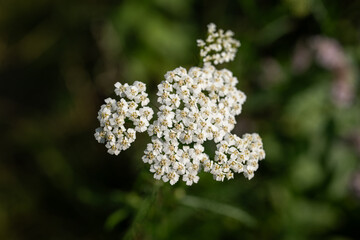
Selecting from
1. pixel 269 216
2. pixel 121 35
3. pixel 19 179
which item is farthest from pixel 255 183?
pixel 19 179

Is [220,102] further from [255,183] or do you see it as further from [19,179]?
[19,179]

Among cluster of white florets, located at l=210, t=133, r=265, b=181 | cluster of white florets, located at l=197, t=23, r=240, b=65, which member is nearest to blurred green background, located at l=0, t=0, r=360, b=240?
cluster of white florets, located at l=197, t=23, r=240, b=65

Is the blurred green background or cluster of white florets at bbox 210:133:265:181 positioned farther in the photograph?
the blurred green background

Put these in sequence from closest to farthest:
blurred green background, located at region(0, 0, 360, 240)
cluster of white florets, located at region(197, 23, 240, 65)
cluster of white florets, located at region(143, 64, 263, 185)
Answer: cluster of white florets, located at region(143, 64, 263, 185), cluster of white florets, located at region(197, 23, 240, 65), blurred green background, located at region(0, 0, 360, 240)

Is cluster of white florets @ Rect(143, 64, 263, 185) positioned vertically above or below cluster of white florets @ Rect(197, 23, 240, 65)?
below

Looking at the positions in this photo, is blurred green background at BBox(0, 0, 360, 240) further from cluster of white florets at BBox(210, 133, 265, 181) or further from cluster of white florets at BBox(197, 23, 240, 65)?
cluster of white florets at BBox(210, 133, 265, 181)

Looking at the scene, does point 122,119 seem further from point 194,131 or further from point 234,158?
point 234,158

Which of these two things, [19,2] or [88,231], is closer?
[88,231]
